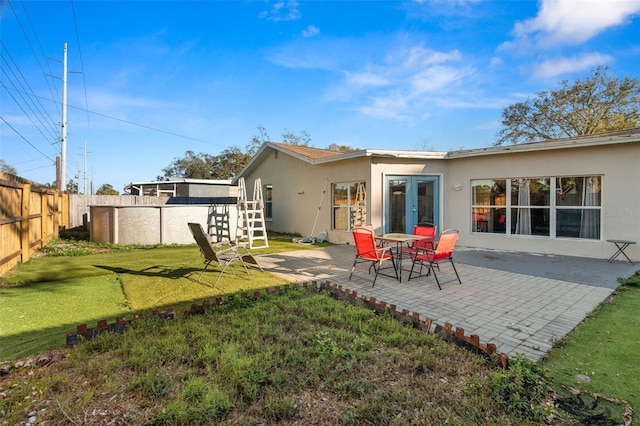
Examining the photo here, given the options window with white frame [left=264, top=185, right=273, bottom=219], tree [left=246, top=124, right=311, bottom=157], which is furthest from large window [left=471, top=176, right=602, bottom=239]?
tree [left=246, top=124, right=311, bottom=157]

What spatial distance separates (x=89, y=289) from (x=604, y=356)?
6.78m

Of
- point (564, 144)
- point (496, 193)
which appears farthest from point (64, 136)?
point (564, 144)

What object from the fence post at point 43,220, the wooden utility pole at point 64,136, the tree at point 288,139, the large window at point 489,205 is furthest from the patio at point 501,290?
the tree at point 288,139

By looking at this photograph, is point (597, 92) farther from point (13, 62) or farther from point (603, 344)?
point (13, 62)

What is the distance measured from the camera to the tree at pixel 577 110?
19.6m

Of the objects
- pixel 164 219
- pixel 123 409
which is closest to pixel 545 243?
pixel 123 409

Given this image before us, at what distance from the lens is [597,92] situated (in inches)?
806

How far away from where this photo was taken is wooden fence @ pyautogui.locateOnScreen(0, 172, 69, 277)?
5949 mm

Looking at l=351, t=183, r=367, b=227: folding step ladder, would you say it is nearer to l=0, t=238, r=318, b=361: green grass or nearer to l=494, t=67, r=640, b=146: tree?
l=0, t=238, r=318, b=361: green grass

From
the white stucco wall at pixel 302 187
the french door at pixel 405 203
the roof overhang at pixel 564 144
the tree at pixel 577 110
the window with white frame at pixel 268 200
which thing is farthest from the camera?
the tree at pixel 577 110

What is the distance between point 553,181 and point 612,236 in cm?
183

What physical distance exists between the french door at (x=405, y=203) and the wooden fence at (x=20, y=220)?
9028 mm

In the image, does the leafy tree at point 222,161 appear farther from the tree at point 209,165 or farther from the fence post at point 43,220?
the fence post at point 43,220

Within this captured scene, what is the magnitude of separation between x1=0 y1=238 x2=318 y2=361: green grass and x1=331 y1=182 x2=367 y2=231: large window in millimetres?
5048
